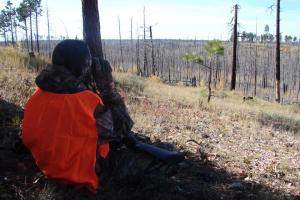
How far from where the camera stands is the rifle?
4137mm

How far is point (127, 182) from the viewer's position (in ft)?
14.3

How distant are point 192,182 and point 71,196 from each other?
163 centimetres

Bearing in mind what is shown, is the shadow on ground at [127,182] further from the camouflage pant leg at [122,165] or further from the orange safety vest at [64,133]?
the orange safety vest at [64,133]

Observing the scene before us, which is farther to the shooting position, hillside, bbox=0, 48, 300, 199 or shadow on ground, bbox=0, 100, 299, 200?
hillside, bbox=0, 48, 300, 199

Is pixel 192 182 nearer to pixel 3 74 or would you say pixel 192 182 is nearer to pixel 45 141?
A: pixel 45 141

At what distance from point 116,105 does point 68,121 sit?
1.98 feet

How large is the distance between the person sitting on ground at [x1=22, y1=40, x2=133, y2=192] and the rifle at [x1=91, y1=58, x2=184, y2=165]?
0.60 ft

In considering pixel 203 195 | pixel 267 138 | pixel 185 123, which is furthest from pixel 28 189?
pixel 267 138

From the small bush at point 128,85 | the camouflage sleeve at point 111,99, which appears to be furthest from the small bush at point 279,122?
the camouflage sleeve at point 111,99

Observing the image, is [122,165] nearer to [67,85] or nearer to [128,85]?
[67,85]

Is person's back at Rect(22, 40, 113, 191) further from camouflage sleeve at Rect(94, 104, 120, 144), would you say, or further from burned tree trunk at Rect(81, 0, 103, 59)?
burned tree trunk at Rect(81, 0, 103, 59)

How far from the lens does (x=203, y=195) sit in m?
4.60

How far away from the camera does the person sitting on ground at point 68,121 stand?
3674 millimetres

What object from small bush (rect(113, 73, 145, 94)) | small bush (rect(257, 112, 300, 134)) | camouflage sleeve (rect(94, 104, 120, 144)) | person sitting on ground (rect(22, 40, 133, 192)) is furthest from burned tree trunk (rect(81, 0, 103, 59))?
small bush (rect(113, 73, 145, 94))
